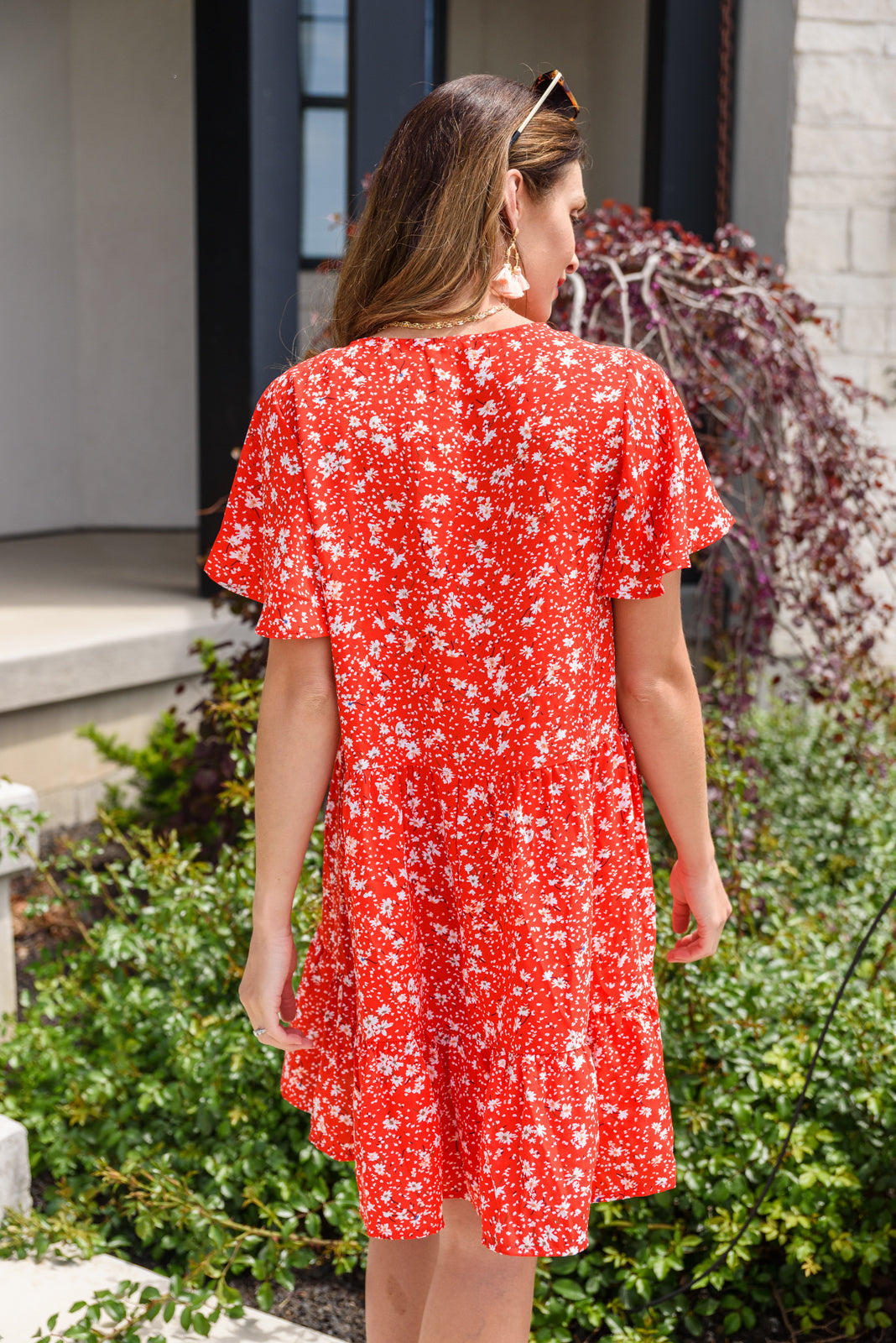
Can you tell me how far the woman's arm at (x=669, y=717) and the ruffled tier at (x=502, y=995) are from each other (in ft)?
0.12

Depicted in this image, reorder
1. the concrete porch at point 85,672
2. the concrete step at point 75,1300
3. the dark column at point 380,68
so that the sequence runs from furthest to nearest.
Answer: the dark column at point 380,68
the concrete porch at point 85,672
the concrete step at point 75,1300

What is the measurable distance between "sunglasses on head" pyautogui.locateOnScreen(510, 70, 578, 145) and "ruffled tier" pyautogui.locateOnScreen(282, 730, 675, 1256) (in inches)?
26.2

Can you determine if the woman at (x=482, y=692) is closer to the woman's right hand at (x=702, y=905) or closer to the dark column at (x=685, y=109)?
the woman's right hand at (x=702, y=905)

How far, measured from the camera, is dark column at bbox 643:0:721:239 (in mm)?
4508

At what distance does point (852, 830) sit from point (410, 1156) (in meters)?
2.50

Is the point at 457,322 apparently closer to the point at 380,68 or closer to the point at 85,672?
the point at 85,672

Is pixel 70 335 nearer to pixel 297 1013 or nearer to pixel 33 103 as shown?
pixel 33 103

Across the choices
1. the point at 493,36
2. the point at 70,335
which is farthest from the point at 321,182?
the point at 70,335

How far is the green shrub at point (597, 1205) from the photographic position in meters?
1.90

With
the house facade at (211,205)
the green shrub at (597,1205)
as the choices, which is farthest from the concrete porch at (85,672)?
the green shrub at (597,1205)

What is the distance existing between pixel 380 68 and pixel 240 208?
656 millimetres

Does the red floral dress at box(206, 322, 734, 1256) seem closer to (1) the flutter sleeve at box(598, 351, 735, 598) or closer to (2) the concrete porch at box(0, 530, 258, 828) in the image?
(1) the flutter sleeve at box(598, 351, 735, 598)

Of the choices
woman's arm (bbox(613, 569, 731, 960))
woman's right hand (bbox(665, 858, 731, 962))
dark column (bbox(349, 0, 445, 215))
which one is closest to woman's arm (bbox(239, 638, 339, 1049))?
woman's arm (bbox(613, 569, 731, 960))

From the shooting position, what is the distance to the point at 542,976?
4.06 feet
